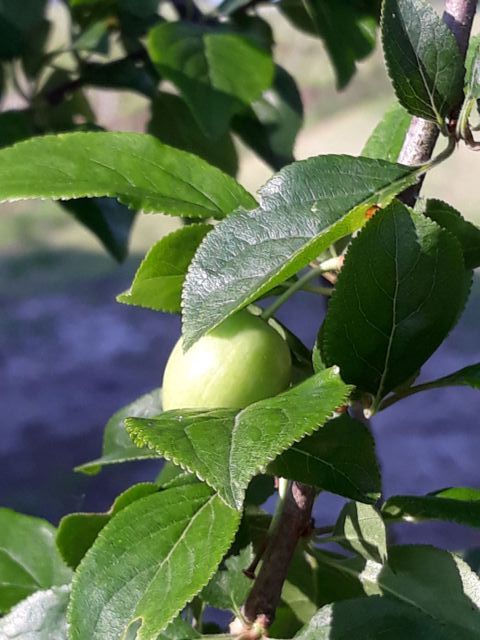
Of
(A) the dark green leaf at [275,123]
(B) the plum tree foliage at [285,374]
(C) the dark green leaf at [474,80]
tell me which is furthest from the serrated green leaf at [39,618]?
(A) the dark green leaf at [275,123]

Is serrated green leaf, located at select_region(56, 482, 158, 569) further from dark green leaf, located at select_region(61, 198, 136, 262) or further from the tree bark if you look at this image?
dark green leaf, located at select_region(61, 198, 136, 262)

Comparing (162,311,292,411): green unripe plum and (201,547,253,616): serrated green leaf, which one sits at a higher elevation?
(162,311,292,411): green unripe plum

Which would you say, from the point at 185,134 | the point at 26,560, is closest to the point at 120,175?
the point at 26,560

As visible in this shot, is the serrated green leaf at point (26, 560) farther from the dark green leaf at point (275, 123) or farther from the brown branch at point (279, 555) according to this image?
the dark green leaf at point (275, 123)

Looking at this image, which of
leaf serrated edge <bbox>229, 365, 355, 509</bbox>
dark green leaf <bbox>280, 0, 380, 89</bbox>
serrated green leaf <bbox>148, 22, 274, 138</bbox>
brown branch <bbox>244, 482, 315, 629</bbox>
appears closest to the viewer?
leaf serrated edge <bbox>229, 365, 355, 509</bbox>

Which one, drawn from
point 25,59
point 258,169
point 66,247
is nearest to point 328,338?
point 25,59

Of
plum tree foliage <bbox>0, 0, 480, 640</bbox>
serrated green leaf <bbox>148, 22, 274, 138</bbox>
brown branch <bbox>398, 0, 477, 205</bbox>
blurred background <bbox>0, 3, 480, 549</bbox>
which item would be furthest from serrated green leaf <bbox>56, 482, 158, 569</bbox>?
blurred background <bbox>0, 3, 480, 549</bbox>

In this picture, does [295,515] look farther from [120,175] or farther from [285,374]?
[120,175]
